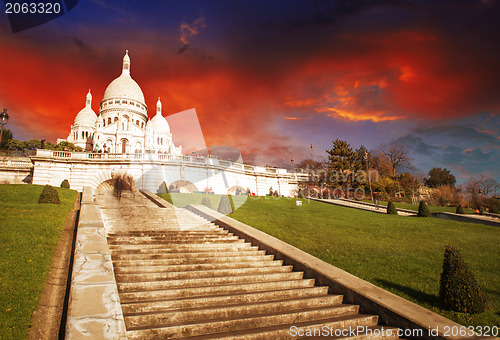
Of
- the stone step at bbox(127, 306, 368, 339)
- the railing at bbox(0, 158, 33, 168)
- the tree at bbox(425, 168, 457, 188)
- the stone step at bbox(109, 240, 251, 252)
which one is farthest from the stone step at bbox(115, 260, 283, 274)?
the tree at bbox(425, 168, 457, 188)

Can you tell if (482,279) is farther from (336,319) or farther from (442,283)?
(336,319)

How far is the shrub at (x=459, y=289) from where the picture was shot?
534 cm

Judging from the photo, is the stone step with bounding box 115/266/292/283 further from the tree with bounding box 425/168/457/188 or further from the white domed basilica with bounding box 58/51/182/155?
the tree with bounding box 425/168/457/188

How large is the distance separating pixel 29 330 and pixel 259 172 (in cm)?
3628

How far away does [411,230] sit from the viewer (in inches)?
579

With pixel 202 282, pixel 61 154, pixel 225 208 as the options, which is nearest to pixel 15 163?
pixel 61 154

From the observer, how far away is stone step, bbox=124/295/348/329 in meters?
4.38

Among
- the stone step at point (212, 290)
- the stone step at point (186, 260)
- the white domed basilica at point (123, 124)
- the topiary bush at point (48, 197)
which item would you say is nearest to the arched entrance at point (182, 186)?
the topiary bush at point (48, 197)

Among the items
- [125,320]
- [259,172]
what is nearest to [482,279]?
[125,320]

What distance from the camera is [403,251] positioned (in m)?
9.96

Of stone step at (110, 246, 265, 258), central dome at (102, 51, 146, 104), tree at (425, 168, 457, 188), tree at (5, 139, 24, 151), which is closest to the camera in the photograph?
stone step at (110, 246, 265, 258)

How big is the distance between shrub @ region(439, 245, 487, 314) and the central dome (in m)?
87.4

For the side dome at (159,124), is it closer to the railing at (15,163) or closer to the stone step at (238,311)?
the railing at (15,163)

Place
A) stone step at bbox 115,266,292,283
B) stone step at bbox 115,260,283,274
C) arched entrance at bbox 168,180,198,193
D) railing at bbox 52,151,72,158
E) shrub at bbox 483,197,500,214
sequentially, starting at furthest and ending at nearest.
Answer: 1. arched entrance at bbox 168,180,198,193
2. railing at bbox 52,151,72,158
3. shrub at bbox 483,197,500,214
4. stone step at bbox 115,260,283,274
5. stone step at bbox 115,266,292,283
